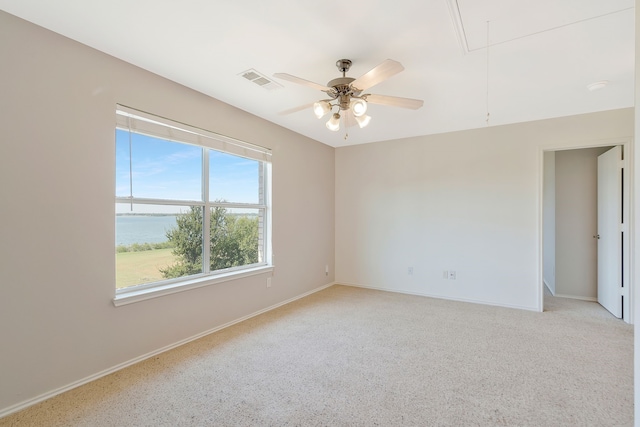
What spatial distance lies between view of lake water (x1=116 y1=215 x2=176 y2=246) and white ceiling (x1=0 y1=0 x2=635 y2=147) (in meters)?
1.31

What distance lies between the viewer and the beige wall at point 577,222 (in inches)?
169

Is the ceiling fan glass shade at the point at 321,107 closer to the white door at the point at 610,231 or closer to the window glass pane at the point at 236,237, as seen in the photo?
the window glass pane at the point at 236,237

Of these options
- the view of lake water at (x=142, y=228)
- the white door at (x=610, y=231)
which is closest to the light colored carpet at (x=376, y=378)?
the white door at (x=610, y=231)

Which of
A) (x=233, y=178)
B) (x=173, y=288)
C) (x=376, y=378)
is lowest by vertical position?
(x=376, y=378)

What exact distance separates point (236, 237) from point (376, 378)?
2213 mm

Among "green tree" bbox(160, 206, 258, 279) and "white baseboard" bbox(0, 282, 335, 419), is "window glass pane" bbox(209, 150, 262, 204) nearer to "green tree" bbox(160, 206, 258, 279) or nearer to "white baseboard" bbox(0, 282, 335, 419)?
"green tree" bbox(160, 206, 258, 279)

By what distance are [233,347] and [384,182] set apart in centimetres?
338

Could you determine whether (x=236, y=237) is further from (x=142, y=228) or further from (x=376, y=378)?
(x=376, y=378)

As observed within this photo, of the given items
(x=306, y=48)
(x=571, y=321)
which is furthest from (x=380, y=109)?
(x=571, y=321)

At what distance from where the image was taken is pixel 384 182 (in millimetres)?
4930

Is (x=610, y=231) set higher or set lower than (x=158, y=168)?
lower

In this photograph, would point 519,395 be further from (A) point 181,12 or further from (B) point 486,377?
(A) point 181,12

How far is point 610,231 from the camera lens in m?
3.75

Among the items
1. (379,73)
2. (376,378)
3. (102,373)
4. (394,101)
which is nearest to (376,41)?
(379,73)
